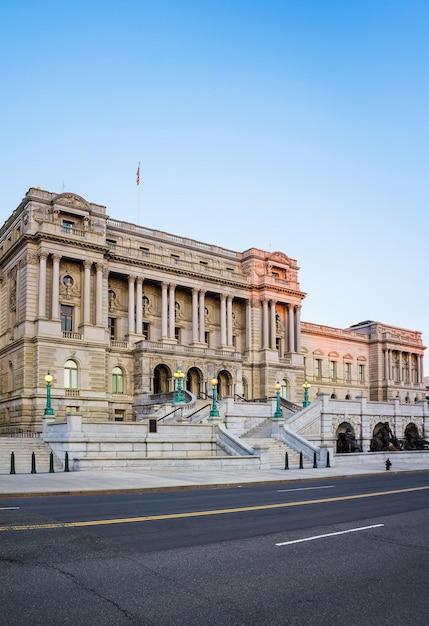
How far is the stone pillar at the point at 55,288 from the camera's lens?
52959 millimetres

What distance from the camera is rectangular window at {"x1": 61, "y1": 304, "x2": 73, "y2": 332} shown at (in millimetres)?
55097

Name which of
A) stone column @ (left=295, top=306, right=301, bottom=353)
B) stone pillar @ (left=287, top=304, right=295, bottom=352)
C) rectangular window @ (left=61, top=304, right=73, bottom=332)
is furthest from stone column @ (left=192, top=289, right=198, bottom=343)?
stone column @ (left=295, top=306, right=301, bottom=353)

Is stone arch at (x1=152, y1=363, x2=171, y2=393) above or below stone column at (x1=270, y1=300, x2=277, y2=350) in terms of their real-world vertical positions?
below

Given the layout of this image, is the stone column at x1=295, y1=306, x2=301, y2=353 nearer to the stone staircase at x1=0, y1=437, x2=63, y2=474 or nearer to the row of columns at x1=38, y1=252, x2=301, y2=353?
the row of columns at x1=38, y1=252, x2=301, y2=353

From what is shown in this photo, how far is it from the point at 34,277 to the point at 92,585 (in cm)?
4751

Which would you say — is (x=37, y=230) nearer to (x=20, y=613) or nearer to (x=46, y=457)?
(x=46, y=457)

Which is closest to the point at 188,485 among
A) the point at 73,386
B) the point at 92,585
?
the point at 92,585

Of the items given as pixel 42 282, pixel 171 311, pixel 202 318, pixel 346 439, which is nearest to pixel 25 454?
pixel 42 282

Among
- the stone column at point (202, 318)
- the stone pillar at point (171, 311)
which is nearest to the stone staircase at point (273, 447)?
the stone pillar at point (171, 311)

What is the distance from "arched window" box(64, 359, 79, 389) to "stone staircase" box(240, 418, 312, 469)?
52.7 ft

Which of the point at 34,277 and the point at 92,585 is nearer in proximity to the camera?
the point at 92,585

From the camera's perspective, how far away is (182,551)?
10.3 m

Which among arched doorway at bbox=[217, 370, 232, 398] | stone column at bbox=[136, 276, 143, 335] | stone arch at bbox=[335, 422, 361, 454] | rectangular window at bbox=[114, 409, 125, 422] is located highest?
stone column at bbox=[136, 276, 143, 335]

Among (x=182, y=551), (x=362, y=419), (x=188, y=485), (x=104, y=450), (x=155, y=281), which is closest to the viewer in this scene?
(x=182, y=551)
